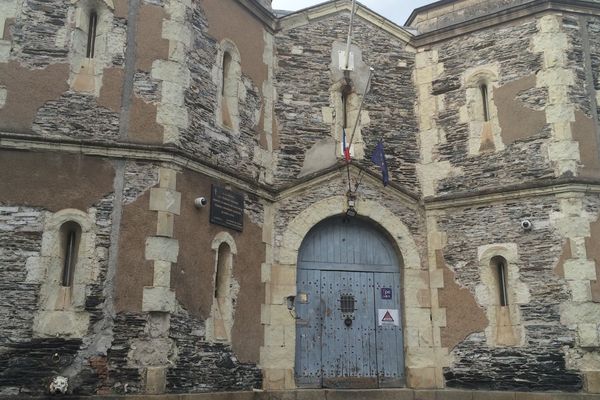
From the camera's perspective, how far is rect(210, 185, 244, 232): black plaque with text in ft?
33.2

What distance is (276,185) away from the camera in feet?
38.1

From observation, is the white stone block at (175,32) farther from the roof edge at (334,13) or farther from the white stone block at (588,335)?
the white stone block at (588,335)

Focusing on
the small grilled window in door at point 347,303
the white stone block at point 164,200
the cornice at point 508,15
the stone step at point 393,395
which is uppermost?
the cornice at point 508,15

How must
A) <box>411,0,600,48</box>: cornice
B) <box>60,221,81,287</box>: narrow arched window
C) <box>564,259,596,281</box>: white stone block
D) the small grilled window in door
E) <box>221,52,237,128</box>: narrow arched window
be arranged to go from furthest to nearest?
<box>411,0,600,48</box>: cornice → the small grilled window in door → <box>221,52,237,128</box>: narrow arched window → <box>564,259,596,281</box>: white stone block → <box>60,221,81,287</box>: narrow arched window

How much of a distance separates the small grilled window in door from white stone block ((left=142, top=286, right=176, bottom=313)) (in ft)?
12.0

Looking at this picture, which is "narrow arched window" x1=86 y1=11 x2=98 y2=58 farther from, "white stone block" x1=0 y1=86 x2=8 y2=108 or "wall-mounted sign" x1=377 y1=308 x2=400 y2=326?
"wall-mounted sign" x1=377 y1=308 x2=400 y2=326

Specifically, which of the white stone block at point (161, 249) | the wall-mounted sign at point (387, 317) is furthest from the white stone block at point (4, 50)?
the wall-mounted sign at point (387, 317)

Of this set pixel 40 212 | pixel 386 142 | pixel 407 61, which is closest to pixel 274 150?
pixel 386 142

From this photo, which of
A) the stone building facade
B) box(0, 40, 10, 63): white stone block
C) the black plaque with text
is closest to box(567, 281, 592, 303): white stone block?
the stone building facade

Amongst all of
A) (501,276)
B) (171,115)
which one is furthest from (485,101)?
(171,115)

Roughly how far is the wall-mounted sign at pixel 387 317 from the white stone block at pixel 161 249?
4.21 m

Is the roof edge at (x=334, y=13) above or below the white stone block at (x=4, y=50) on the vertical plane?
above

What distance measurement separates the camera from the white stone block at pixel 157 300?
8812 millimetres

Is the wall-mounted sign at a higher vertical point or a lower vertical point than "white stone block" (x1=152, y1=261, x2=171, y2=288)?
lower
